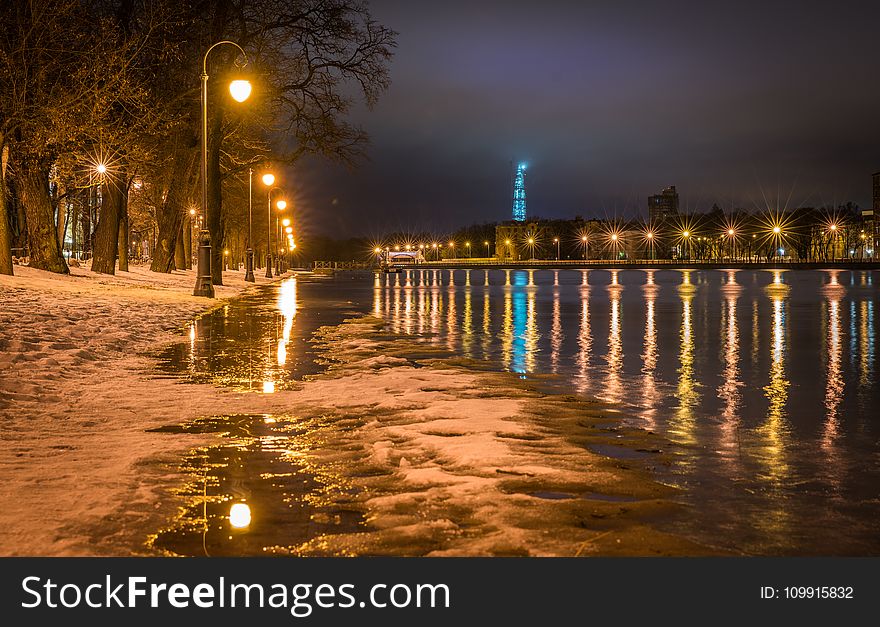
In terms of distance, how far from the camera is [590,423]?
8633 mm

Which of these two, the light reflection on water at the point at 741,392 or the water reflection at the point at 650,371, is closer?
the light reflection on water at the point at 741,392

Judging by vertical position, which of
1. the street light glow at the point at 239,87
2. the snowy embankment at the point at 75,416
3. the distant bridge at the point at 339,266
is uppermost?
the street light glow at the point at 239,87

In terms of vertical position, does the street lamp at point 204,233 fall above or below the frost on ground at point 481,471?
above

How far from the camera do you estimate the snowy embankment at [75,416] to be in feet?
17.9

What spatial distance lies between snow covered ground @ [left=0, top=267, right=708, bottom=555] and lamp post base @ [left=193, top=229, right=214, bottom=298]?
16104 mm

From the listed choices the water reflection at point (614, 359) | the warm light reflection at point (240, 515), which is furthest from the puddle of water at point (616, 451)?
→ the warm light reflection at point (240, 515)

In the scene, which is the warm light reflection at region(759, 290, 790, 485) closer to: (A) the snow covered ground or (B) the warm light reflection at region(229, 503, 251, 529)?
(A) the snow covered ground

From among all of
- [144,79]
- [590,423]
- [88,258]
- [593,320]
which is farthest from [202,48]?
[88,258]

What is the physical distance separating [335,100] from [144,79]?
25.9 ft

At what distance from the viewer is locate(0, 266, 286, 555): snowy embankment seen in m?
5.45

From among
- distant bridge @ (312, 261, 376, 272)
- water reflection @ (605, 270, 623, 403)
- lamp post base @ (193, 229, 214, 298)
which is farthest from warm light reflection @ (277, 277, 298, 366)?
distant bridge @ (312, 261, 376, 272)

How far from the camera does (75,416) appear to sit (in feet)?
29.1

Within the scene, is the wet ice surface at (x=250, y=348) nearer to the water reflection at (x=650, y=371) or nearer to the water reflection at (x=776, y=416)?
the water reflection at (x=650, y=371)

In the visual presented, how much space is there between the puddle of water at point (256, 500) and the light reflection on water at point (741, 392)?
2100 millimetres
